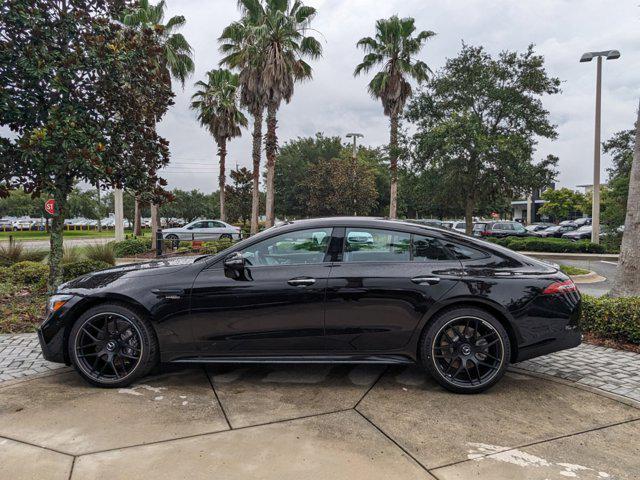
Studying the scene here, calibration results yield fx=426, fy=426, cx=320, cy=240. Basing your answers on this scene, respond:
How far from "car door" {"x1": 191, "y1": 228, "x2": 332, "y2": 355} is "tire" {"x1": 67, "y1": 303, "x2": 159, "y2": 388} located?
0.47 metres

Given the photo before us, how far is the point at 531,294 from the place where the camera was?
3646 millimetres

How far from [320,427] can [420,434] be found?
70 cm

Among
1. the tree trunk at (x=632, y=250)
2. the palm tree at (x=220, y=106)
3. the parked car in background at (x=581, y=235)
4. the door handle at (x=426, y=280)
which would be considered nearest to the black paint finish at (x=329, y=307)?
the door handle at (x=426, y=280)

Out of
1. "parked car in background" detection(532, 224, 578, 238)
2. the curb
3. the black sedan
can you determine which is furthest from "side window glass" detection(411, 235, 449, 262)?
"parked car in background" detection(532, 224, 578, 238)

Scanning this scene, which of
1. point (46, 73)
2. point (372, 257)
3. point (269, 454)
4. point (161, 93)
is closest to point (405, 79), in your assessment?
point (161, 93)

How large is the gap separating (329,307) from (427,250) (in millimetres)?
1022

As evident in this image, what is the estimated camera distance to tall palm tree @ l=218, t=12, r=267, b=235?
20.0 metres

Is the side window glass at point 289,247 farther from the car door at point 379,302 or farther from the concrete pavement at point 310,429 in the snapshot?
the concrete pavement at point 310,429

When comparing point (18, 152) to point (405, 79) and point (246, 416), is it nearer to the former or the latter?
point (246, 416)

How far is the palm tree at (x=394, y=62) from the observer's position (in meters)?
21.5

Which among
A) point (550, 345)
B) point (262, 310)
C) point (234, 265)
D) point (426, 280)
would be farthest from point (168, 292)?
point (550, 345)

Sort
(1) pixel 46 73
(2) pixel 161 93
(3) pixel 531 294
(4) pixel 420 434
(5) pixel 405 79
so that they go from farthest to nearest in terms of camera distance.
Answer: (5) pixel 405 79
(2) pixel 161 93
(1) pixel 46 73
(3) pixel 531 294
(4) pixel 420 434

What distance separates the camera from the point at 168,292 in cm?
371

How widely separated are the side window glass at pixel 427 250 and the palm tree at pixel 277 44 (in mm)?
17634
